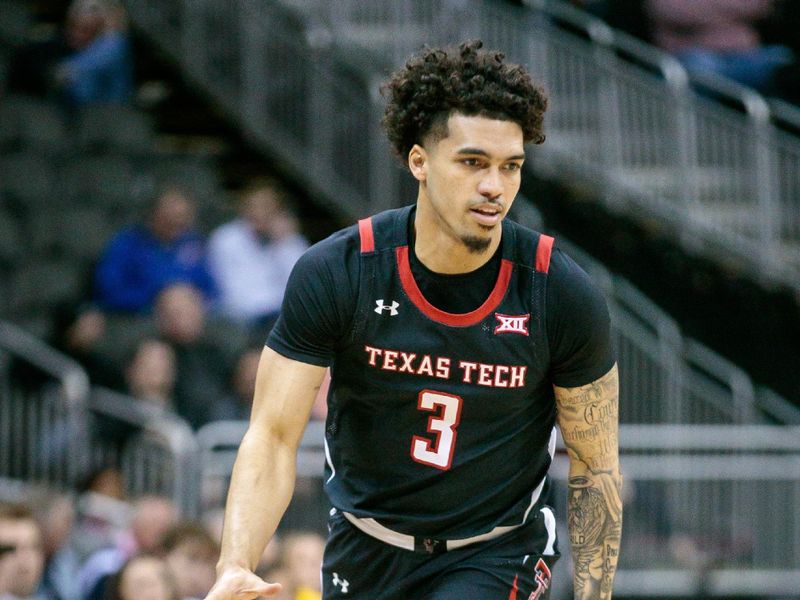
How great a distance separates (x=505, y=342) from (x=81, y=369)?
6.70m

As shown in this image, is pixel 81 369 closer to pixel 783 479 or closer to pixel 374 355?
pixel 783 479

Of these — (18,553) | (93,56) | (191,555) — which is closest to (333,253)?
(18,553)

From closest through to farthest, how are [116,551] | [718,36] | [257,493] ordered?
[257,493] < [116,551] < [718,36]

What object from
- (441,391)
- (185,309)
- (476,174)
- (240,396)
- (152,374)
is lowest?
(240,396)

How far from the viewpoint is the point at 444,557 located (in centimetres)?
514

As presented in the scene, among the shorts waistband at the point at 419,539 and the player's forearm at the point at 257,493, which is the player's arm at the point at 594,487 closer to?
the shorts waistband at the point at 419,539

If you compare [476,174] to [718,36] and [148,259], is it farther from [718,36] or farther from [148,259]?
[718,36]

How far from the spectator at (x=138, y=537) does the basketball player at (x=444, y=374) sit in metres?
4.24

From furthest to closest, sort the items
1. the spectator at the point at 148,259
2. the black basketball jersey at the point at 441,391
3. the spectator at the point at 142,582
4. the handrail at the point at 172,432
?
the spectator at the point at 148,259, the handrail at the point at 172,432, the spectator at the point at 142,582, the black basketball jersey at the point at 441,391

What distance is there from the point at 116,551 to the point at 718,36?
757 cm

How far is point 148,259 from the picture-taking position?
11.9m

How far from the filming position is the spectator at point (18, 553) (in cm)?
834

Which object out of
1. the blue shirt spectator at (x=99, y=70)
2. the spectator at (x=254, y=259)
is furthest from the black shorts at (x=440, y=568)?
the blue shirt spectator at (x=99, y=70)

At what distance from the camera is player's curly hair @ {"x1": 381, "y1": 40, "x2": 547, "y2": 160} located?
4.92 meters
